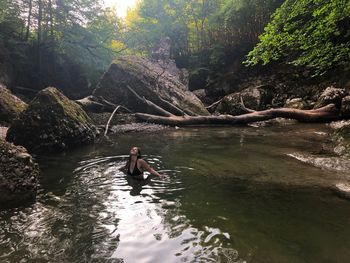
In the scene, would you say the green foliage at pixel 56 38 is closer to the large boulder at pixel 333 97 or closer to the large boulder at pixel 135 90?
the large boulder at pixel 135 90

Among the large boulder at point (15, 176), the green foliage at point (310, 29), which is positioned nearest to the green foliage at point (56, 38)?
the green foliage at point (310, 29)

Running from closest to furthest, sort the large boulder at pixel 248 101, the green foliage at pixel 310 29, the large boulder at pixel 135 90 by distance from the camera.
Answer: the green foliage at pixel 310 29, the large boulder at pixel 248 101, the large boulder at pixel 135 90

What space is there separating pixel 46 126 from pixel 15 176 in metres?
5.58

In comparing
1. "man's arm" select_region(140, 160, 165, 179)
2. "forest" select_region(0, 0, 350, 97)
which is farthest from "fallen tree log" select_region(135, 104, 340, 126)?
"forest" select_region(0, 0, 350, 97)

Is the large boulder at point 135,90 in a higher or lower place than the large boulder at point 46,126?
higher

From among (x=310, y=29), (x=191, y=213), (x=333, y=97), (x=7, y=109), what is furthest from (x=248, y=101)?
(x=191, y=213)

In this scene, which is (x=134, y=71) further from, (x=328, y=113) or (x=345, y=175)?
(x=345, y=175)

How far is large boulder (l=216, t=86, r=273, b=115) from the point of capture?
65.1 feet

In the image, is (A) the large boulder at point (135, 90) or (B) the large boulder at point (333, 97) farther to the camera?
(A) the large boulder at point (135, 90)

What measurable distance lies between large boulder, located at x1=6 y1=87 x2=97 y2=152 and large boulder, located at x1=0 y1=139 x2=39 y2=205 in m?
4.97

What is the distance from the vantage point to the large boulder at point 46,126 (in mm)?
11445

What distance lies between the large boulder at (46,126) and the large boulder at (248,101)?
1043cm

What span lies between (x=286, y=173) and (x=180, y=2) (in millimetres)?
A: 40058

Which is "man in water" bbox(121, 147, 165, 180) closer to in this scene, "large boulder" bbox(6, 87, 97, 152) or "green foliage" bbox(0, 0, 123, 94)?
"large boulder" bbox(6, 87, 97, 152)
